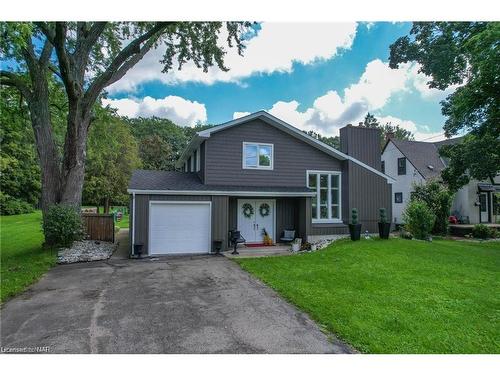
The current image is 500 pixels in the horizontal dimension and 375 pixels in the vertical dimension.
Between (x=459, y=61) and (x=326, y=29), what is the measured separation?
596 inches

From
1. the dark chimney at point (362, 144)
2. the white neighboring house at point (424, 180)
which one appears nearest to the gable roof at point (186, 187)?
the dark chimney at point (362, 144)

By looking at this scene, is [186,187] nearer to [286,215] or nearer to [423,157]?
[286,215]

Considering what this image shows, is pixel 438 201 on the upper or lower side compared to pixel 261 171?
Answer: lower

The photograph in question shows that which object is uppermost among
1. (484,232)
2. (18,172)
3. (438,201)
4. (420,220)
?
(18,172)

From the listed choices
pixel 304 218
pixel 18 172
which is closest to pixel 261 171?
pixel 304 218

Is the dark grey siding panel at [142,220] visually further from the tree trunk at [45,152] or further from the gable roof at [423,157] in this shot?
the gable roof at [423,157]

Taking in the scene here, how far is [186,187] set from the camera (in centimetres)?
1063

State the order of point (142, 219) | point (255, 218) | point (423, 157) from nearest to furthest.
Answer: point (142, 219)
point (255, 218)
point (423, 157)

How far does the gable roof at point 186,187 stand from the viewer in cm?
1021

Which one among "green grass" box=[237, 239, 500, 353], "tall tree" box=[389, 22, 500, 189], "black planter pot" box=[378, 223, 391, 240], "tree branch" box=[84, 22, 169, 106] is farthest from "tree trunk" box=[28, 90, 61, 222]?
"tall tree" box=[389, 22, 500, 189]

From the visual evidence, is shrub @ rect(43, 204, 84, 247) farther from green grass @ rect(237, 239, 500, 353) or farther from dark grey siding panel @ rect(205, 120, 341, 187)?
green grass @ rect(237, 239, 500, 353)

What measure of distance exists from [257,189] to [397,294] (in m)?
6.75

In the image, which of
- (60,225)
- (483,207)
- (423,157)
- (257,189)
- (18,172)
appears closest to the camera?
(60,225)

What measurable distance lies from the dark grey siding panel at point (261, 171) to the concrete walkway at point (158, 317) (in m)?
5.21
